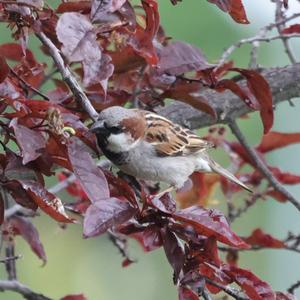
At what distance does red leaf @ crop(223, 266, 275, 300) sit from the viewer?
1.79 m

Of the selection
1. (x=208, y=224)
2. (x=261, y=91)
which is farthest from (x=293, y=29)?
(x=208, y=224)

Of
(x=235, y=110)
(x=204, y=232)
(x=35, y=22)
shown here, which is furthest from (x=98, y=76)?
(x=235, y=110)

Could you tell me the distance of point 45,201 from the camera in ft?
5.35

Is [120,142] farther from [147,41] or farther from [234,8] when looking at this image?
[234,8]

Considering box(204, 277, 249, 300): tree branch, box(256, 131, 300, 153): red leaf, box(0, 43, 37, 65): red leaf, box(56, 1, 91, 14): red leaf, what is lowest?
box(256, 131, 300, 153): red leaf

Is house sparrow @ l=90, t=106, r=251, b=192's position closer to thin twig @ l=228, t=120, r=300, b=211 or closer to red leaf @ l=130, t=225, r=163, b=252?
thin twig @ l=228, t=120, r=300, b=211

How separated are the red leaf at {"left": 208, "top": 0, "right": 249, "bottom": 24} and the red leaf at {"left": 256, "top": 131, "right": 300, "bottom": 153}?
996 millimetres

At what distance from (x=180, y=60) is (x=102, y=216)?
0.62 metres

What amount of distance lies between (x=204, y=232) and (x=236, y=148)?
1311 mm

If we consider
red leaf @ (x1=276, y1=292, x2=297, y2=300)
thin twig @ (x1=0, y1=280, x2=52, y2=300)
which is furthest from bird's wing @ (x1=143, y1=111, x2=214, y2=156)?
red leaf @ (x1=276, y1=292, x2=297, y2=300)

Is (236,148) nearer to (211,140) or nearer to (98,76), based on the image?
(211,140)

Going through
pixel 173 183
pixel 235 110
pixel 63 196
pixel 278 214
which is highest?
pixel 235 110

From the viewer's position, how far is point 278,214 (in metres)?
6.84

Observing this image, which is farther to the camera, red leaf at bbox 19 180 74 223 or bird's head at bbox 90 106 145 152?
bird's head at bbox 90 106 145 152
